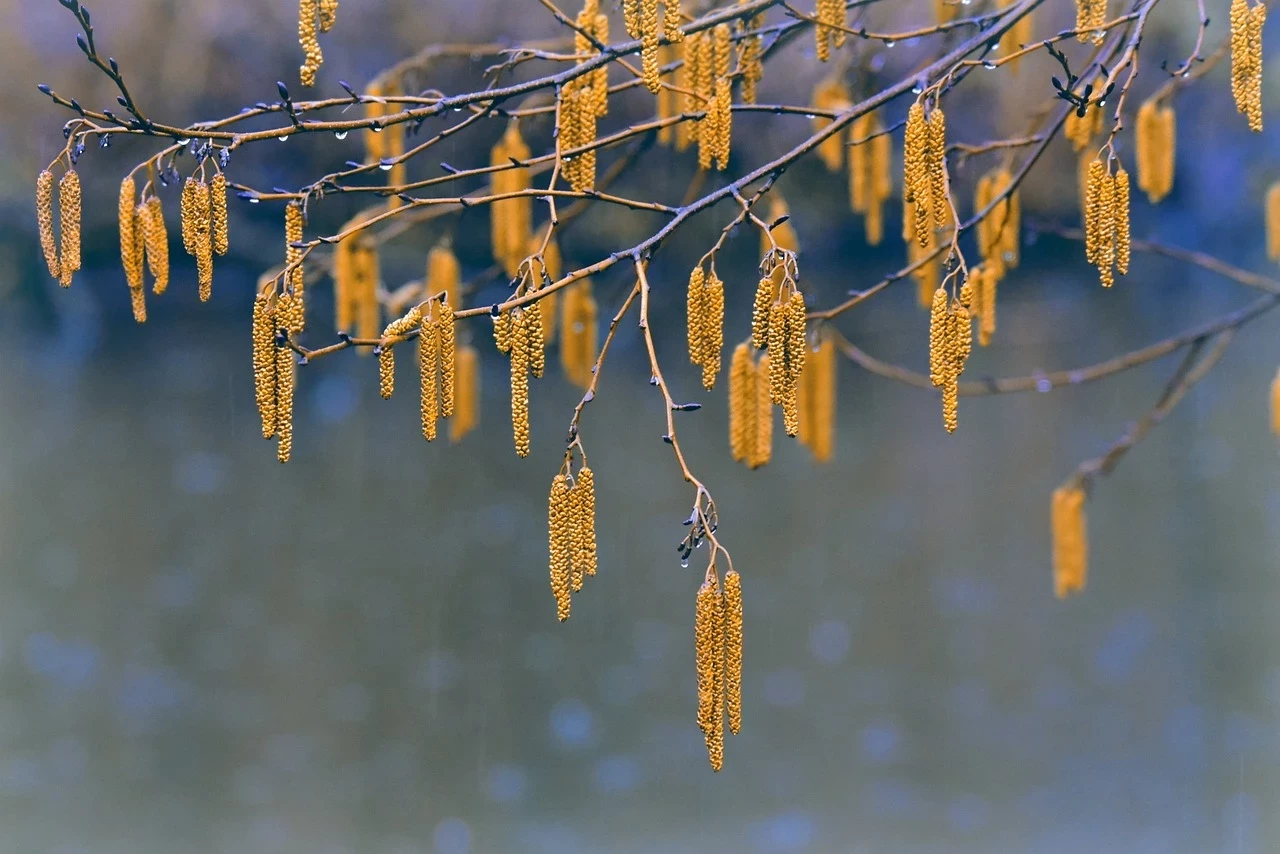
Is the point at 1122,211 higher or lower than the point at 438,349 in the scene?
higher

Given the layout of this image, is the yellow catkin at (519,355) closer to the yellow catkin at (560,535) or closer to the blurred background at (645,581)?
the yellow catkin at (560,535)

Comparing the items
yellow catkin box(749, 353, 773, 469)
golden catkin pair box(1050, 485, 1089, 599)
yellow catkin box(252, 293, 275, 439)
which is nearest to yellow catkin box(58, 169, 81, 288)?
yellow catkin box(252, 293, 275, 439)

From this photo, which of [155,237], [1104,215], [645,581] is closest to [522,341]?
[155,237]

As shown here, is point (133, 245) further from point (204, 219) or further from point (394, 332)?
point (394, 332)

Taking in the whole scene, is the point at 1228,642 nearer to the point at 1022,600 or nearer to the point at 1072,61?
the point at 1022,600

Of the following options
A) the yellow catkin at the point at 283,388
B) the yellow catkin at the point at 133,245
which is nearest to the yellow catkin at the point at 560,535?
the yellow catkin at the point at 283,388

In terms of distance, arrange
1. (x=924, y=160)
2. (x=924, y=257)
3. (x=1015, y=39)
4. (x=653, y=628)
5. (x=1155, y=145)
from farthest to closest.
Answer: (x=653, y=628), (x=1155, y=145), (x=1015, y=39), (x=924, y=257), (x=924, y=160)

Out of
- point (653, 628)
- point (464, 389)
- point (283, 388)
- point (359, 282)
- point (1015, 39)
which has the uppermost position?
point (1015, 39)
